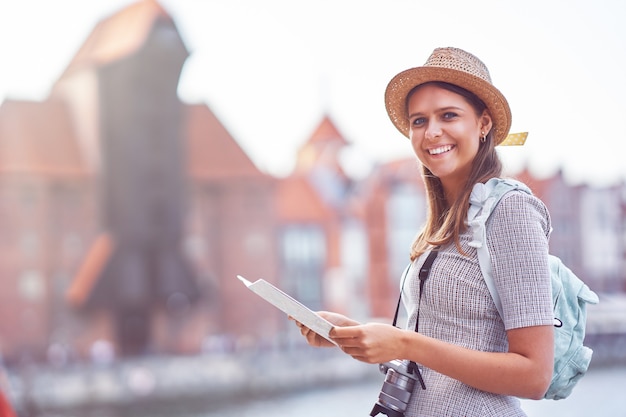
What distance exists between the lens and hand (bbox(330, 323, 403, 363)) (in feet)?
2.54

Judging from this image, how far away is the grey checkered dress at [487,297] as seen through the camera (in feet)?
2.58

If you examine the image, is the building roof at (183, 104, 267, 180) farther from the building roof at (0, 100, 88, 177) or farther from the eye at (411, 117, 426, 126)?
the eye at (411, 117, 426, 126)

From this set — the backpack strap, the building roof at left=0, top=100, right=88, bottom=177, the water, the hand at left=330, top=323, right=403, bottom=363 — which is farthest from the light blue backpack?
the water

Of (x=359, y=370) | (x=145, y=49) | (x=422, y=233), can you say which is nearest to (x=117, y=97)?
(x=145, y=49)

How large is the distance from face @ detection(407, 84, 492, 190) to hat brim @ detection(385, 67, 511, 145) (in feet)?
0.04

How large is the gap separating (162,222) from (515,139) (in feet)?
32.8

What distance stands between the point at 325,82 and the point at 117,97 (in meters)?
2.65

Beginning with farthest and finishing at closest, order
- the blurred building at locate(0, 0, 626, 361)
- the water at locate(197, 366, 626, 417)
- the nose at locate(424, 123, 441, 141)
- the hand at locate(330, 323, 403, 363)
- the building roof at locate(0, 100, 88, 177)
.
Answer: the water at locate(197, 366, 626, 417)
the building roof at locate(0, 100, 88, 177)
the blurred building at locate(0, 0, 626, 361)
the nose at locate(424, 123, 441, 141)
the hand at locate(330, 323, 403, 363)

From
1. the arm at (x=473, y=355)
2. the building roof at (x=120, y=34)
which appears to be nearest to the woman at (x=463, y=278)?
the arm at (x=473, y=355)

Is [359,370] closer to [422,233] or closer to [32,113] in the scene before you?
[32,113]

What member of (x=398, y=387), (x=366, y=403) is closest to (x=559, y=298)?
(x=398, y=387)

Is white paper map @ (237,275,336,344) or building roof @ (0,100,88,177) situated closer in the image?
white paper map @ (237,275,336,344)

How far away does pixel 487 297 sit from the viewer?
0.82m

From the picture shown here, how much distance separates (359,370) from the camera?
12.3m
